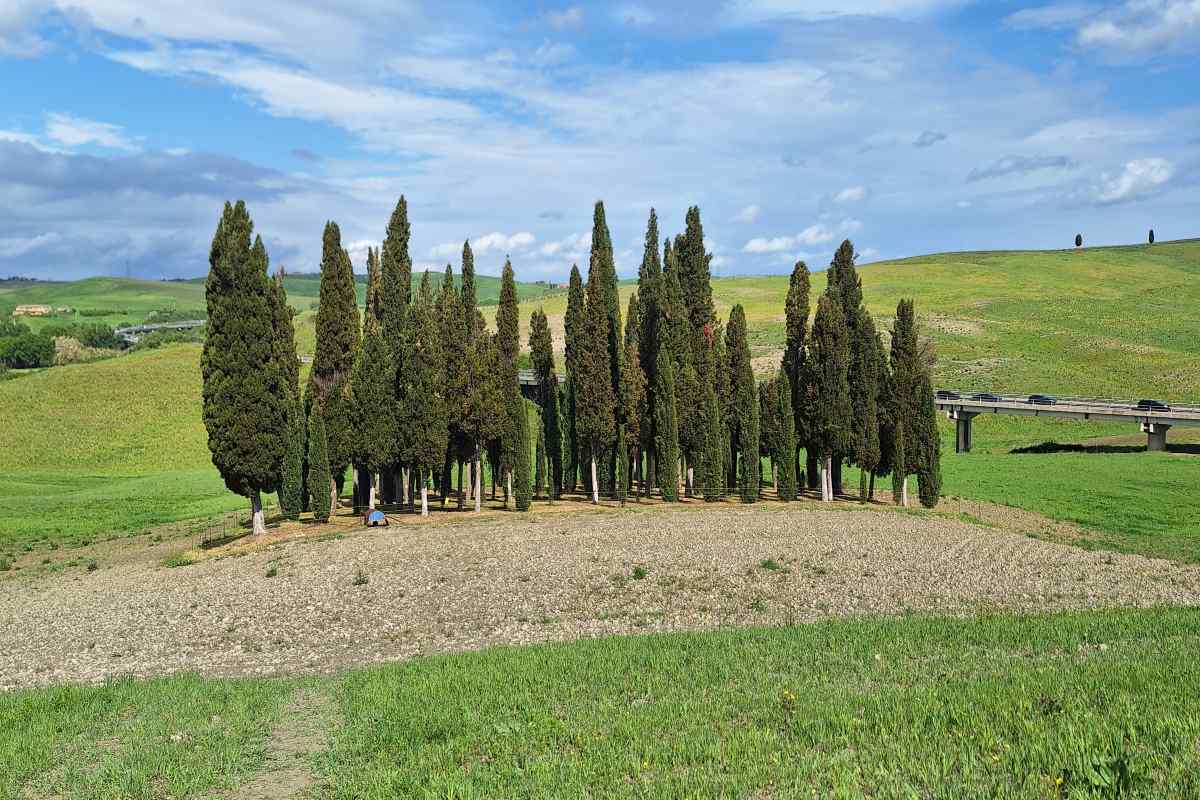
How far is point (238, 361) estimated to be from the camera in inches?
1537

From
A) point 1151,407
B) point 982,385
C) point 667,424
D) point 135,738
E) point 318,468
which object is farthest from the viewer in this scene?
point 982,385

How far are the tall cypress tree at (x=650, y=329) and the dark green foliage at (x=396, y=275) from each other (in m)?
13.2

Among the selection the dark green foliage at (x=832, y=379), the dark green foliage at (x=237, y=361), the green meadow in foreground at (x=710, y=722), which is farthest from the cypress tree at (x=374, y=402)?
the green meadow in foreground at (x=710, y=722)

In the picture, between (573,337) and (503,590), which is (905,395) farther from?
(503,590)

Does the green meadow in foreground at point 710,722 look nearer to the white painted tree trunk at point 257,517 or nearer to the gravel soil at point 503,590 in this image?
the gravel soil at point 503,590

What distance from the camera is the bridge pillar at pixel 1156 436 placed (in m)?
73.3

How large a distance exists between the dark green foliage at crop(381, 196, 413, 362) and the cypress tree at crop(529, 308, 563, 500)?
8.69 m

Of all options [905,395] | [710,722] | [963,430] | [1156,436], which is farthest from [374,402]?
[1156,436]

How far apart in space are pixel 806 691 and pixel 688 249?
44.8 m

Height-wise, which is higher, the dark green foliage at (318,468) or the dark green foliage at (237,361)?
the dark green foliage at (237,361)

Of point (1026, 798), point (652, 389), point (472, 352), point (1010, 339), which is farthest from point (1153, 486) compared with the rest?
point (1010, 339)

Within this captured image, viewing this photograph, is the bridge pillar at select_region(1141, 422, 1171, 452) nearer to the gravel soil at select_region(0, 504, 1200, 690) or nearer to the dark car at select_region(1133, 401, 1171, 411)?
the dark car at select_region(1133, 401, 1171, 411)

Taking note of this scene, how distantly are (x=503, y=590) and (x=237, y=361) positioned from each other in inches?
726

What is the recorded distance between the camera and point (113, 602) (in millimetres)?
29891
